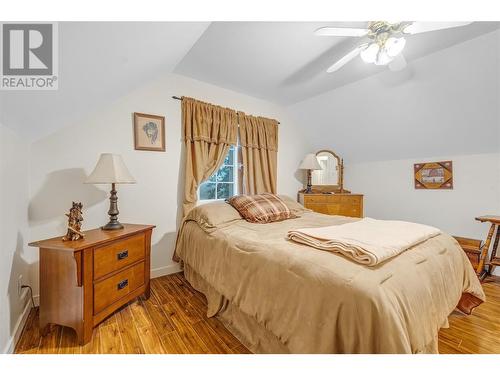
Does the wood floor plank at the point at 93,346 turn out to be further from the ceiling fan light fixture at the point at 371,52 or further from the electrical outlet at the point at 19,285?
the ceiling fan light fixture at the point at 371,52

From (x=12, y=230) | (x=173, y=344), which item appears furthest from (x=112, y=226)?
(x=173, y=344)

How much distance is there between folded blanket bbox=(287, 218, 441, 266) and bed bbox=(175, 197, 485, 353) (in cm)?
4

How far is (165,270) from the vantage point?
7.88ft

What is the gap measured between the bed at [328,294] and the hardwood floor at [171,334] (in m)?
0.12

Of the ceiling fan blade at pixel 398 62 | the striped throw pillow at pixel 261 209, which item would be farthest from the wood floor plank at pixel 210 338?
the ceiling fan blade at pixel 398 62

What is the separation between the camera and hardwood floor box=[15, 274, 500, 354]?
1308 mm

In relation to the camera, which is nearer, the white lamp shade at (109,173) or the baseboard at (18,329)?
the baseboard at (18,329)

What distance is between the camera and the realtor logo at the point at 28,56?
2.85 feet

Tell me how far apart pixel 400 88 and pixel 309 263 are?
8.39ft

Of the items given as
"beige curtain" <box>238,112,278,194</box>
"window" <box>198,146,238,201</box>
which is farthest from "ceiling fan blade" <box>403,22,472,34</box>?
"window" <box>198,146,238,201</box>

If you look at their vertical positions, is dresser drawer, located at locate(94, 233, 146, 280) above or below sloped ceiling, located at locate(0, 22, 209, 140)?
below

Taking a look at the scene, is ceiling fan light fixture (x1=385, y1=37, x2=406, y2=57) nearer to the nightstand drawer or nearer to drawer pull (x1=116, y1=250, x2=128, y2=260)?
the nightstand drawer
